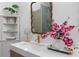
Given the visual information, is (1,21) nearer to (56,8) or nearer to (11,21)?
(11,21)

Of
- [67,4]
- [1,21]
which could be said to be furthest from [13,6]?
[67,4]

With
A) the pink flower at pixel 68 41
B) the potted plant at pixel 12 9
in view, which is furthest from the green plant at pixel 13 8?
the pink flower at pixel 68 41

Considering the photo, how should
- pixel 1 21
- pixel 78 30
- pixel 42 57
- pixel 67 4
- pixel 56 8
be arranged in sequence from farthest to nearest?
pixel 1 21 → pixel 56 8 → pixel 67 4 → pixel 78 30 → pixel 42 57

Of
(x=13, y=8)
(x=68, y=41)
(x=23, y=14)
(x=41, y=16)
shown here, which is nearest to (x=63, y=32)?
(x=68, y=41)

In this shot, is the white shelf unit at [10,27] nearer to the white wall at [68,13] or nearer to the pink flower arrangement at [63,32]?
the white wall at [68,13]

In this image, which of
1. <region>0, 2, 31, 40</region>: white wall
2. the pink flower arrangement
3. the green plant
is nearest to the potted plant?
the green plant

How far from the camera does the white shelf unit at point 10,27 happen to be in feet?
12.7

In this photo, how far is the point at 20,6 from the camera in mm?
3977

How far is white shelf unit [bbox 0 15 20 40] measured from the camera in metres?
3.86

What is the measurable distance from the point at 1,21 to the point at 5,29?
26 centimetres

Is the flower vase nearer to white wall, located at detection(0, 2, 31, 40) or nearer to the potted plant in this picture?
white wall, located at detection(0, 2, 31, 40)

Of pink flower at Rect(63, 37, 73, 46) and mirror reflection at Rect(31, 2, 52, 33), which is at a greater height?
mirror reflection at Rect(31, 2, 52, 33)

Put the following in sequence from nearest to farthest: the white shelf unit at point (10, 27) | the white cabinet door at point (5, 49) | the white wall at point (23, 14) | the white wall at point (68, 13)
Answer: the white wall at point (68, 13) < the white wall at point (23, 14) < the white cabinet door at point (5, 49) < the white shelf unit at point (10, 27)

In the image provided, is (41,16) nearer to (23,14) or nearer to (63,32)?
(63,32)
